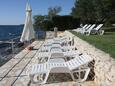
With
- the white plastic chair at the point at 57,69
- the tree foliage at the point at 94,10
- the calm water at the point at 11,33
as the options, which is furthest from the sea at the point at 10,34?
the tree foliage at the point at 94,10

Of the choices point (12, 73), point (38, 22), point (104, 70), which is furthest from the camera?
point (38, 22)

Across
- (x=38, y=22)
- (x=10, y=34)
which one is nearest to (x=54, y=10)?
(x=38, y=22)

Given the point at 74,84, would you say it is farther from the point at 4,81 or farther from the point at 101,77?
the point at 4,81

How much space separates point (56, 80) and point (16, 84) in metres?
1.01

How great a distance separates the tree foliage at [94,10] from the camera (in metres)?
27.5

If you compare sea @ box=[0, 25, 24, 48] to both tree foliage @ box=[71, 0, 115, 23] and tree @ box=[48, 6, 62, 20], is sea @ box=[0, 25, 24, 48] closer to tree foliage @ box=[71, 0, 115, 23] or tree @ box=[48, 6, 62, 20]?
tree @ box=[48, 6, 62, 20]

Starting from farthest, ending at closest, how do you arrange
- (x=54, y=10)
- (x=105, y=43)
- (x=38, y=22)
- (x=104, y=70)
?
(x=54, y=10), (x=38, y=22), (x=105, y=43), (x=104, y=70)

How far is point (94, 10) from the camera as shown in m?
29.2

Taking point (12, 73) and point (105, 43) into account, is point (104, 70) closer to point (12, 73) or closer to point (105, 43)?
point (12, 73)

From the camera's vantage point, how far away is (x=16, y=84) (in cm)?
631

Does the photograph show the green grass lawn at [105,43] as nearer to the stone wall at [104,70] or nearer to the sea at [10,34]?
the stone wall at [104,70]

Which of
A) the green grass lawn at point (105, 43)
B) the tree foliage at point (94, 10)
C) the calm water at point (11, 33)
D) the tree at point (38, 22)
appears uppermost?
the tree foliage at point (94, 10)

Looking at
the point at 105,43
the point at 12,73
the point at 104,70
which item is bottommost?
the point at 12,73

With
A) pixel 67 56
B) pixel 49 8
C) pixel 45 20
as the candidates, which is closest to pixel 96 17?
pixel 45 20
